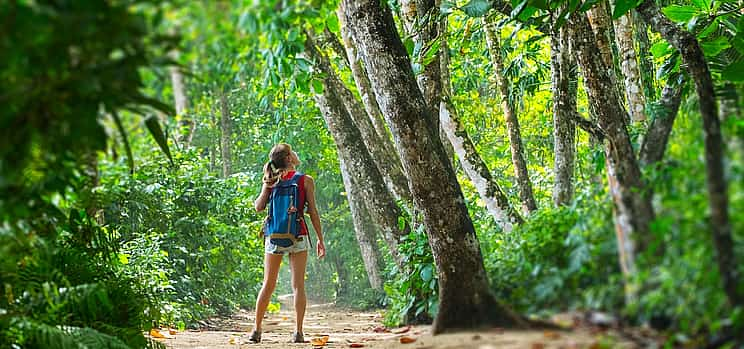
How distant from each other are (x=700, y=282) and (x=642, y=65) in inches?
243

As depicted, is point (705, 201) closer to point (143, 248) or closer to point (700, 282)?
point (700, 282)

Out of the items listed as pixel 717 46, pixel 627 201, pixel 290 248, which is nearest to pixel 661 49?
pixel 717 46

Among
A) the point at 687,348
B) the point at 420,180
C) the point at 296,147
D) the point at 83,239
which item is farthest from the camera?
the point at 296,147

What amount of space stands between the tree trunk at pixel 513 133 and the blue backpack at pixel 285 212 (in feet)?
7.11

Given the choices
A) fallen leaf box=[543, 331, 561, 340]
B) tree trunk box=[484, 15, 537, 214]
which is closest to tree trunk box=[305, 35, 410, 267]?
tree trunk box=[484, 15, 537, 214]

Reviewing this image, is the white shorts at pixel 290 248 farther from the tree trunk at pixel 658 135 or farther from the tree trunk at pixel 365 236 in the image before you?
the tree trunk at pixel 365 236

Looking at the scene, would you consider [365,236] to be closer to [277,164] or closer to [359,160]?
[359,160]

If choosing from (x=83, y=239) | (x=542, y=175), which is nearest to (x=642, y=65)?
(x=542, y=175)

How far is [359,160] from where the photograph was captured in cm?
823

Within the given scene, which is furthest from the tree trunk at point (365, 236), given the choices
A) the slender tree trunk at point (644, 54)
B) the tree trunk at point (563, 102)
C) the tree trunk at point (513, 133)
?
the tree trunk at point (563, 102)

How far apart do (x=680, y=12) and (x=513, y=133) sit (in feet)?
12.4

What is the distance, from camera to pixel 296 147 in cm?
1302

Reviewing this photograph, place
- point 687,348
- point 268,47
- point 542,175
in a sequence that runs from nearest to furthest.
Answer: point 687,348
point 268,47
point 542,175

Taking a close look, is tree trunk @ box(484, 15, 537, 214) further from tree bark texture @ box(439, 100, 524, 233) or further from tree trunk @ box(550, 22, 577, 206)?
tree trunk @ box(550, 22, 577, 206)
